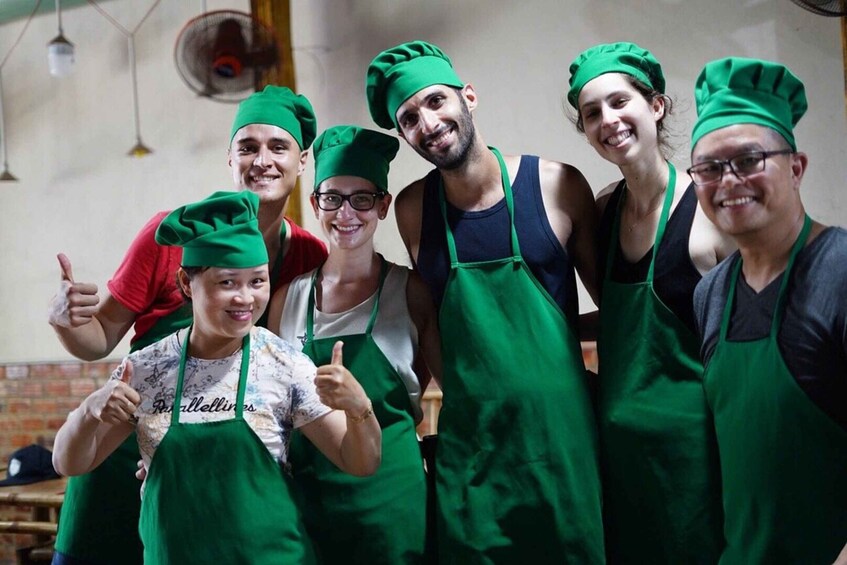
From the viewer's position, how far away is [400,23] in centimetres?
559

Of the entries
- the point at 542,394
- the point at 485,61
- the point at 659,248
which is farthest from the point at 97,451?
the point at 485,61

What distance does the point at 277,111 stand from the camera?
2.74m

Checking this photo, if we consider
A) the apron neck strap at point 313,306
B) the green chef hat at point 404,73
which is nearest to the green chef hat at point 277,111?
the green chef hat at point 404,73

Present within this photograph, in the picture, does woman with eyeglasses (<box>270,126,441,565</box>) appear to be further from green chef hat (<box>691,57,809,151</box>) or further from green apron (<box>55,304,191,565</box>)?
green chef hat (<box>691,57,809,151</box>)

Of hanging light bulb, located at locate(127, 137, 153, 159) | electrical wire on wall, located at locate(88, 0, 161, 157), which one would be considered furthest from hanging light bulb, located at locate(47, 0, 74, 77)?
hanging light bulb, located at locate(127, 137, 153, 159)

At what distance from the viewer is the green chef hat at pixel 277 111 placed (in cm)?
273

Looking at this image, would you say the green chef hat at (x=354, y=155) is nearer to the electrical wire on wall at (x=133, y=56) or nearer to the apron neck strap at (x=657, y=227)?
the apron neck strap at (x=657, y=227)

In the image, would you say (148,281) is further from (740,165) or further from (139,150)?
(139,150)

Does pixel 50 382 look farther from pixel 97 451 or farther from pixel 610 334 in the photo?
pixel 610 334

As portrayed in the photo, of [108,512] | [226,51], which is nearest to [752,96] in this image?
[108,512]

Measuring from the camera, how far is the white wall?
15.2 feet

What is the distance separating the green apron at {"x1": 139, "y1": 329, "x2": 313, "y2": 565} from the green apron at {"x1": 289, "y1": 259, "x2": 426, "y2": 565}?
0.22m

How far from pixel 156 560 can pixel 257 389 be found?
0.48 m

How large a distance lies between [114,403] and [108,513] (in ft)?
2.50
